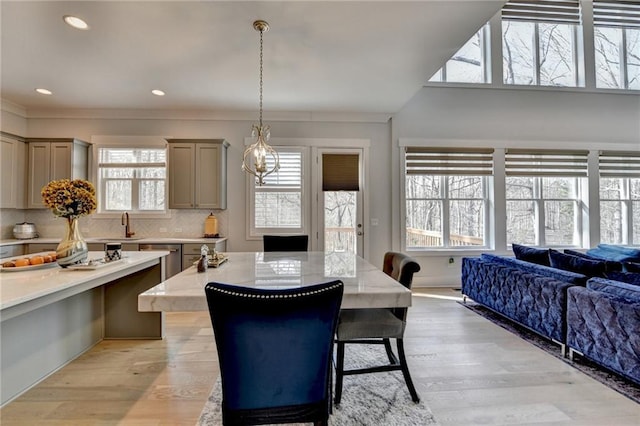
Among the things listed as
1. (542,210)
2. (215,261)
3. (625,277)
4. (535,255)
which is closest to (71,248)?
(215,261)

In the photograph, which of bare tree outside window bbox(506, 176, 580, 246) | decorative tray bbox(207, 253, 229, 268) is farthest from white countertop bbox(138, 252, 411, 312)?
bare tree outside window bbox(506, 176, 580, 246)

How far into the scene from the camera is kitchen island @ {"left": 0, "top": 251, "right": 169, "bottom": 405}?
1.64 metres

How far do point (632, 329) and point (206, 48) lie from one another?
13.4 feet

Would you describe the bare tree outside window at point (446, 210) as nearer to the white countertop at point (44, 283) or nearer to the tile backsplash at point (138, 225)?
the tile backsplash at point (138, 225)

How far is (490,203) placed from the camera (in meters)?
5.20

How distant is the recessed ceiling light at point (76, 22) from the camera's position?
8.14ft

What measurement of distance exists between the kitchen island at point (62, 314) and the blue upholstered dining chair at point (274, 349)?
1.06 meters

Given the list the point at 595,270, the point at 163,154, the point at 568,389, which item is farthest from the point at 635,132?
the point at 163,154

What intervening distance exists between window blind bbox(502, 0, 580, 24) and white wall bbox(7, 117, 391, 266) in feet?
10.1

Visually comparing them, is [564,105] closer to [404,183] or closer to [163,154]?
[404,183]

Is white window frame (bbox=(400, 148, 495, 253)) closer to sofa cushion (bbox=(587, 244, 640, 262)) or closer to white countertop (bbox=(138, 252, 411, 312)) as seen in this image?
sofa cushion (bbox=(587, 244, 640, 262))

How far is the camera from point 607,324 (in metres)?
2.18

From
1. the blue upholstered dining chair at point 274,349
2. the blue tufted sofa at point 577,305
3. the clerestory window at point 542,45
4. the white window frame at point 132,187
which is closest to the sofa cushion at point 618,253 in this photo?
the blue tufted sofa at point 577,305

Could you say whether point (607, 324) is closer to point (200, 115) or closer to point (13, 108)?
point (200, 115)
